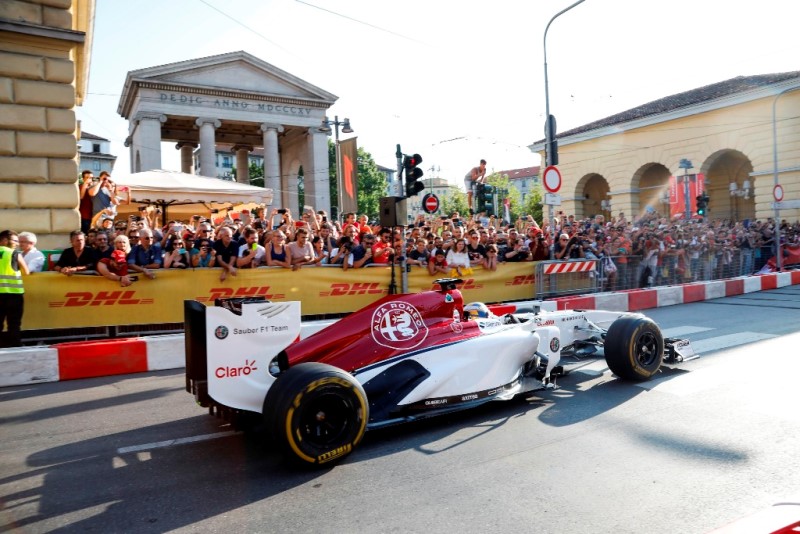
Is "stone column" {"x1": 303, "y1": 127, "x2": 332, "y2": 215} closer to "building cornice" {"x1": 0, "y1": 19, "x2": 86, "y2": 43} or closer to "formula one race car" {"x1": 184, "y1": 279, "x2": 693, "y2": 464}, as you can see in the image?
"building cornice" {"x1": 0, "y1": 19, "x2": 86, "y2": 43}

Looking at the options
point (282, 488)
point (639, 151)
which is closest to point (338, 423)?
point (282, 488)

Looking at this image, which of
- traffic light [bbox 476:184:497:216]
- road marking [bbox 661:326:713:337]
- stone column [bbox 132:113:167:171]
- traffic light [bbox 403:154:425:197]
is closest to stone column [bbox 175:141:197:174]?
stone column [bbox 132:113:167:171]

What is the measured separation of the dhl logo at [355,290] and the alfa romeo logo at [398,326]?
17.2ft

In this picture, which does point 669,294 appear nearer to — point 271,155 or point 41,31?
point 41,31

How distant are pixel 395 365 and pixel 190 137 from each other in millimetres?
45277

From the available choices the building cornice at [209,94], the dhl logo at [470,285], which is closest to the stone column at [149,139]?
the building cornice at [209,94]

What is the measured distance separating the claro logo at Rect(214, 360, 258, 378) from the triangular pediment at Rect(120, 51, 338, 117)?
121 ft

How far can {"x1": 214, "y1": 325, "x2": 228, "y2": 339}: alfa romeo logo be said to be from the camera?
181 inches

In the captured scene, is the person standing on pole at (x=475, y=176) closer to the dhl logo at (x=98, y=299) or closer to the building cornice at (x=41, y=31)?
the building cornice at (x=41, y=31)

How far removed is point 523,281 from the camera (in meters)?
12.9

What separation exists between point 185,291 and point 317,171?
34410 mm

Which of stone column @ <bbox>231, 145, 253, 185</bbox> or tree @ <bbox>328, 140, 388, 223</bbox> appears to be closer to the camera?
stone column @ <bbox>231, 145, 253, 185</bbox>

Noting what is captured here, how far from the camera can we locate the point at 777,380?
20.9ft

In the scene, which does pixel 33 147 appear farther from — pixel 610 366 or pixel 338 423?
pixel 610 366
